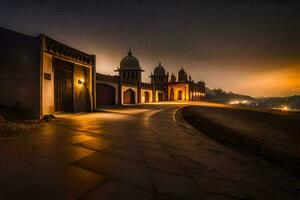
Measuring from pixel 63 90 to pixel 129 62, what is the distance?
33.4 metres

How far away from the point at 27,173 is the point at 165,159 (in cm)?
235

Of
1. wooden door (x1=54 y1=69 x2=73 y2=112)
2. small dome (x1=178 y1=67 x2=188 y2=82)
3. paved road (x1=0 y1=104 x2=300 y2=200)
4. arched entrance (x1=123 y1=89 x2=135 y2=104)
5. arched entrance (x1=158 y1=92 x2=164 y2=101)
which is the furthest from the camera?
small dome (x1=178 y1=67 x2=188 y2=82)

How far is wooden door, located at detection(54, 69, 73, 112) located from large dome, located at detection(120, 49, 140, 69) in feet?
104

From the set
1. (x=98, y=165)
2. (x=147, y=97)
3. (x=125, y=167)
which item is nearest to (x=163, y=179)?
(x=125, y=167)

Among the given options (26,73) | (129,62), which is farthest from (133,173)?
(129,62)

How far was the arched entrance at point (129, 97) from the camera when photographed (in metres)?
29.0

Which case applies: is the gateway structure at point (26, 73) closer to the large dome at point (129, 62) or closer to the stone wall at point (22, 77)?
the stone wall at point (22, 77)

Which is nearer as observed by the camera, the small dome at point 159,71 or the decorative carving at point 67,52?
the decorative carving at point 67,52

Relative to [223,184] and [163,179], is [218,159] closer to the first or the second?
[223,184]

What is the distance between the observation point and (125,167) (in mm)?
2959

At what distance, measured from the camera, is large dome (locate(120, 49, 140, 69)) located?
4369cm

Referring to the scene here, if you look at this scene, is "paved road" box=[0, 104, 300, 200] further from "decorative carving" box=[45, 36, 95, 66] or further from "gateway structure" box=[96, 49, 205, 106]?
"gateway structure" box=[96, 49, 205, 106]

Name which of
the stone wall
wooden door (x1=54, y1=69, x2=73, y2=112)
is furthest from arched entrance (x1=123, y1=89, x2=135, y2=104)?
the stone wall

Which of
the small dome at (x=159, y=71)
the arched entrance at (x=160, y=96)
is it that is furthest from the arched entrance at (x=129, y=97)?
the small dome at (x=159, y=71)
